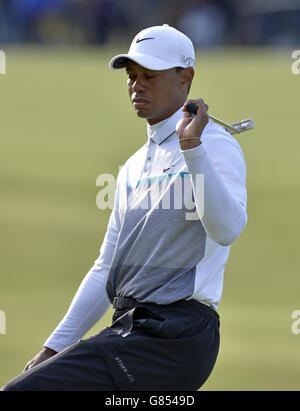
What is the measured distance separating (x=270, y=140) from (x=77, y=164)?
558cm

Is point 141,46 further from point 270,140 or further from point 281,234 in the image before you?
point 270,140

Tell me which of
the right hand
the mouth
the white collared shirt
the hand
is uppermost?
the mouth

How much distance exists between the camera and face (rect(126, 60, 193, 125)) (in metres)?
4.84

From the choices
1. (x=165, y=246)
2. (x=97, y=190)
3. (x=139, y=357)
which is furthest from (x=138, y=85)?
(x=97, y=190)

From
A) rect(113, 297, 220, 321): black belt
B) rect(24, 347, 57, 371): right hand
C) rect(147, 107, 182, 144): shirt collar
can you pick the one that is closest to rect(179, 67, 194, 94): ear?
rect(147, 107, 182, 144): shirt collar

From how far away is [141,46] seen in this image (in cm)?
483

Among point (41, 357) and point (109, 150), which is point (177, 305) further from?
point (109, 150)

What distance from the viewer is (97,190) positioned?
65.1ft

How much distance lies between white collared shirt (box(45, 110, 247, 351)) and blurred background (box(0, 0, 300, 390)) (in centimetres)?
380

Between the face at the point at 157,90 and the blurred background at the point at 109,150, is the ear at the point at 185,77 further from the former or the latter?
the blurred background at the point at 109,150

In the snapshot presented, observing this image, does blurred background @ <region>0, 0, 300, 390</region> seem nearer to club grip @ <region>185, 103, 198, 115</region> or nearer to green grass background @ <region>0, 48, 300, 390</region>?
green grass background @ <region>0, 48, 300, 390</region>

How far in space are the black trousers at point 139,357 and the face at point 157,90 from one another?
0.89 m

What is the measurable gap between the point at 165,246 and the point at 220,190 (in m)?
0.47

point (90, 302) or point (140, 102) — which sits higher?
point (140, 102)
